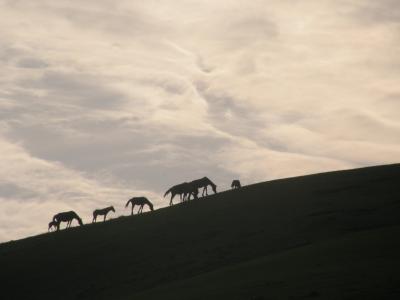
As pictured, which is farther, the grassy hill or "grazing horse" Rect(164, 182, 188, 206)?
"grazing horse" Rect(164, 182, 188, 206)

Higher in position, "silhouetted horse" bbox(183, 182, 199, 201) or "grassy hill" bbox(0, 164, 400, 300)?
"silhouetted horse" bbox(183, 182, 199, 201)

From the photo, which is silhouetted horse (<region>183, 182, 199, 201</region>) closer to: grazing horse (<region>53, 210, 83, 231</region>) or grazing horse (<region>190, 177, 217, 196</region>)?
grazing horse (<region>190, 177, 217, 196</region>)

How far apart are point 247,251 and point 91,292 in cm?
995

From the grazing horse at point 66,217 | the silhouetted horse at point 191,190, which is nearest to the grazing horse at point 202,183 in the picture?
the silhouetted horse at point 191,190

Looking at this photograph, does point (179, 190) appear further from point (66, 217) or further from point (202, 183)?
point (66, 217)

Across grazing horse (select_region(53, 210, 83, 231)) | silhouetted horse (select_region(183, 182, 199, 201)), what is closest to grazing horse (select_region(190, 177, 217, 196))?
silhouetted horse (select_region(183, 182, 199, 201))

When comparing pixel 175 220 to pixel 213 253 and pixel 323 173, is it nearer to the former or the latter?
pixel 213 253

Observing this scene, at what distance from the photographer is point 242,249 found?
42500mm

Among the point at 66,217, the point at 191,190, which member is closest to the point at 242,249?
the point at 191,190

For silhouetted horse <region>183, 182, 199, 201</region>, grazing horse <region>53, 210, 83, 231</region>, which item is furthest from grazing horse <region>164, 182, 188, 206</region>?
grazing horse <region>53, 210, 83, 231</region>

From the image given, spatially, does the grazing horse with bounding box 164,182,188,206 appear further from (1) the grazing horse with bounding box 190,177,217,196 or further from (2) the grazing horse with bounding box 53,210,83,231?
(2) the grazing horse with bounding box 53,210,83,231

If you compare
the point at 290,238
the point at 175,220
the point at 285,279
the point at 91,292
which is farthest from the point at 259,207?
the point at 285,279

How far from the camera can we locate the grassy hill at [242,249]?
29641 millimetres

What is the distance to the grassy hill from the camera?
29641 millimetres
